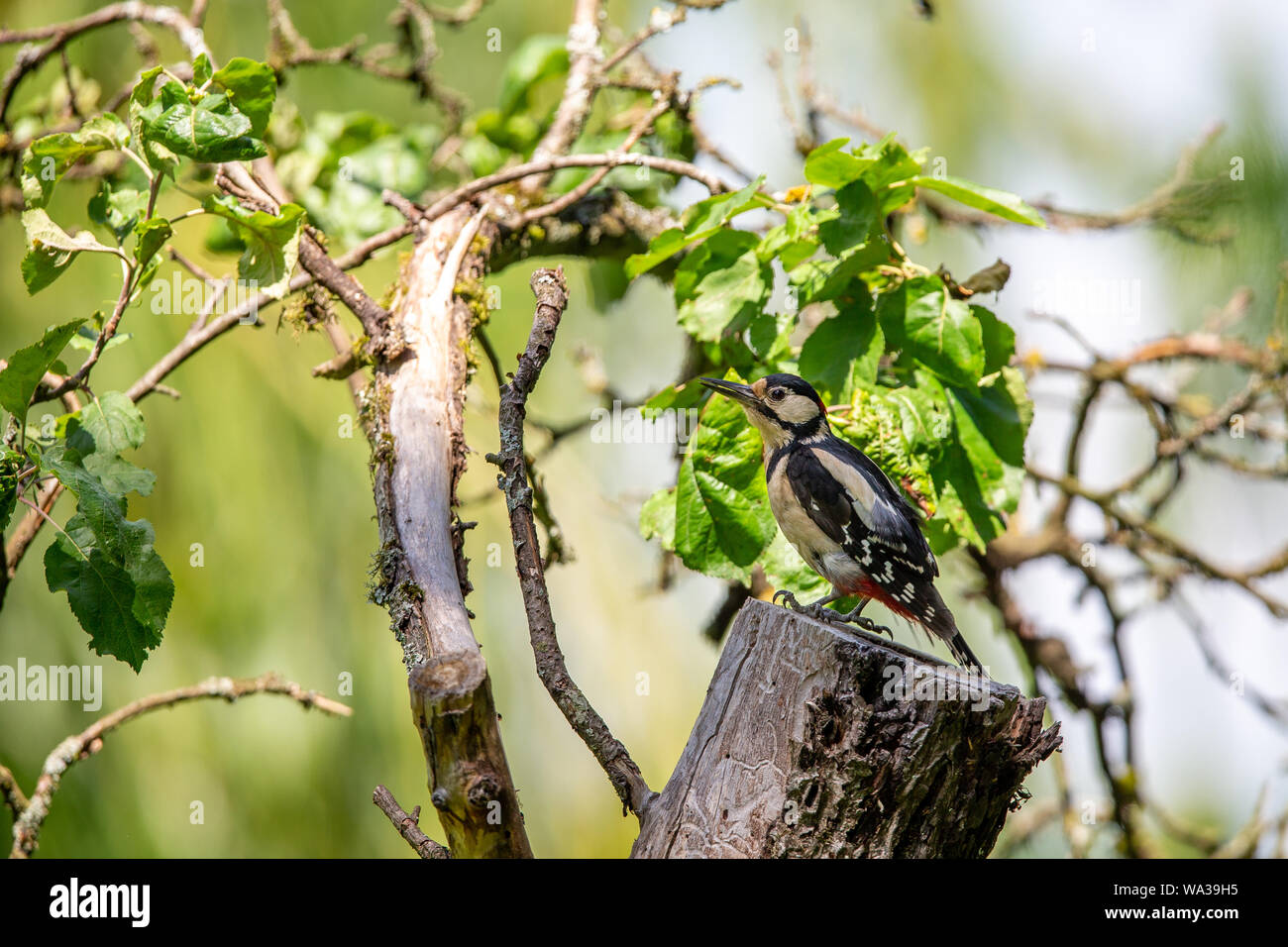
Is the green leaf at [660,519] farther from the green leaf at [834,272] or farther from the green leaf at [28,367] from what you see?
the green leaf at [28,367]

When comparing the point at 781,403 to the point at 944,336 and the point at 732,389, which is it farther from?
the point at 944,336

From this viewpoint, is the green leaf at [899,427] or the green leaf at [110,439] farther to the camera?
the green leaf at [899,427]

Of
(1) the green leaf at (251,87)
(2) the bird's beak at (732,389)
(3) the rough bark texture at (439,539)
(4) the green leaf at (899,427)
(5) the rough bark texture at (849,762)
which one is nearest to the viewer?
(3) the rough bark texture at (439,539)

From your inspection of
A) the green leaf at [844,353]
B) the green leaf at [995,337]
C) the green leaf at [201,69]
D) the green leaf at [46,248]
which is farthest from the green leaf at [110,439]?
the green leaf at [995,337]

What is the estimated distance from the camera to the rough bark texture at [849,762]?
1.48 meters

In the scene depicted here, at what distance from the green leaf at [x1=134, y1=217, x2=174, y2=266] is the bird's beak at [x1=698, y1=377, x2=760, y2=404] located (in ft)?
3.55

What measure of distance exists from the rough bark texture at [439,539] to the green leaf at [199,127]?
0.54 meters

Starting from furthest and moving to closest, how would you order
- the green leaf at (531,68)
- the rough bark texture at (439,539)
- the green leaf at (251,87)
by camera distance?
1. the green leaf at (531,68)
2. the green leaf at (251,87)
3. the rough bark texture at (439,539)

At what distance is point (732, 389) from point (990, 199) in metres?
0.64

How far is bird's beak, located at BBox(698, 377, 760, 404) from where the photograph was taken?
83.4 inches

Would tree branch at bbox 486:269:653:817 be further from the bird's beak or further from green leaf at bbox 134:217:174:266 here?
green leaf at bbox 134:217:174:266

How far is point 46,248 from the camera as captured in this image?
1.77m

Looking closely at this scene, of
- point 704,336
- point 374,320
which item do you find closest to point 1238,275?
point 704,336
